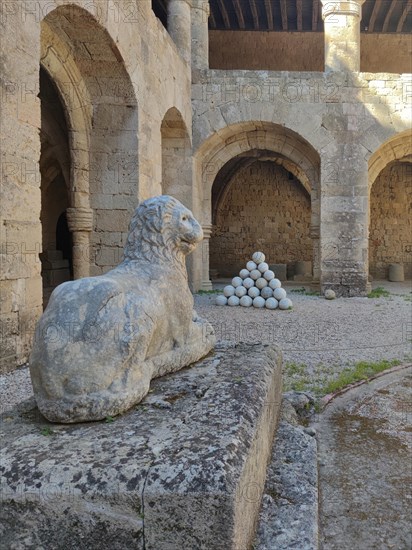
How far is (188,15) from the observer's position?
345 inches

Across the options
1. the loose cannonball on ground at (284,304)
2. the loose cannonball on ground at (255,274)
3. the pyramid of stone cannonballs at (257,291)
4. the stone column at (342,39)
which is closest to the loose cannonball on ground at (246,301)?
the pyramid of stone cannonballs at (257,291)

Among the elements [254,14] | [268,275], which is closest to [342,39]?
[268,275]

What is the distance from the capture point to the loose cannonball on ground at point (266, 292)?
312 inches

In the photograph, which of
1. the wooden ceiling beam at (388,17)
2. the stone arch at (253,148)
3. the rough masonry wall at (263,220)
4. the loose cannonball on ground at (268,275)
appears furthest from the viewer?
the rough masonry wall at (263,220)

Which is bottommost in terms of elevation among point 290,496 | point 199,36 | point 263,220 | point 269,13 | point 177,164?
point 290,496

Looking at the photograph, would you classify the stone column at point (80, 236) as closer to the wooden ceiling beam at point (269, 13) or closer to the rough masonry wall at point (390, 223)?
the wooden ceiling beam at point (269, 13)

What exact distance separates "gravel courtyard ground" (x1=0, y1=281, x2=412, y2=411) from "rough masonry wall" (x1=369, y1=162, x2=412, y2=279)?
20.0 ft

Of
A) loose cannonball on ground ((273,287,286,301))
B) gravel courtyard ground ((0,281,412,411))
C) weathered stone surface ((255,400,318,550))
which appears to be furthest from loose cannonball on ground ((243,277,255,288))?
weathered stone surface ((255,400,318,550))

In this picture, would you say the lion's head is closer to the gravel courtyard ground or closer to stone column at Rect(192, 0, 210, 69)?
the gravel courtyard ground

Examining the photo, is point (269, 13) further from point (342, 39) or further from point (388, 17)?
point (342, 39)

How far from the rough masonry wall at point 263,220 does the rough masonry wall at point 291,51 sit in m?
3.21

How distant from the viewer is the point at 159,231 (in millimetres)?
2434

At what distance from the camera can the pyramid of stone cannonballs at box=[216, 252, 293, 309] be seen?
25.7ft

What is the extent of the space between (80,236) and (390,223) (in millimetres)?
11325
